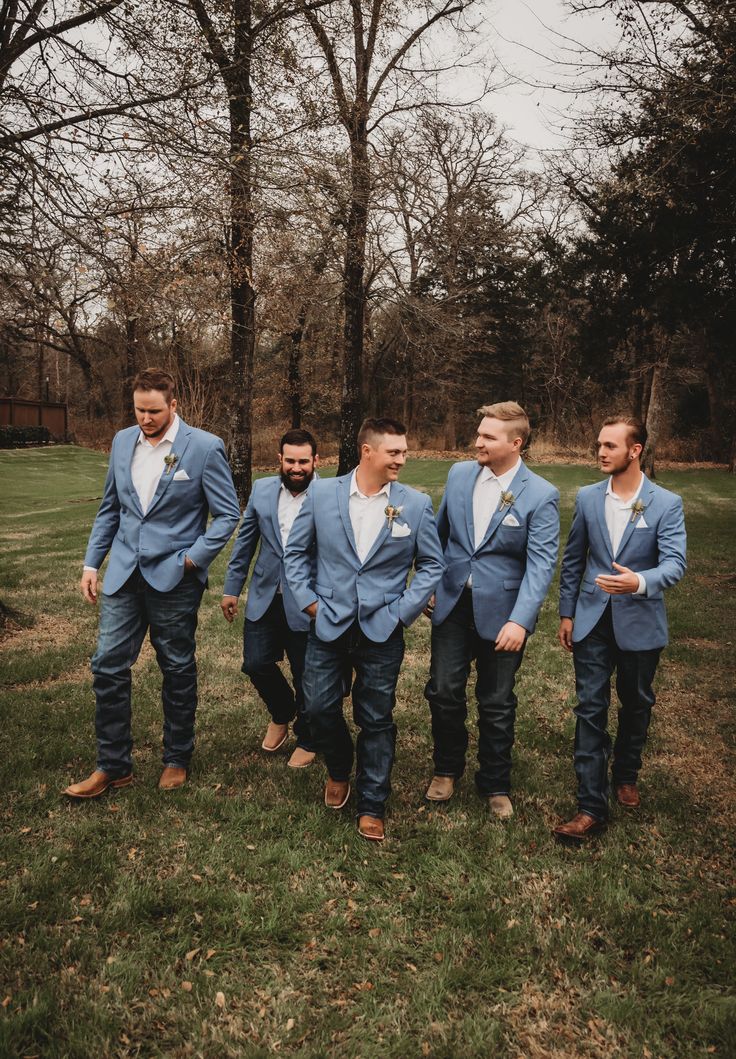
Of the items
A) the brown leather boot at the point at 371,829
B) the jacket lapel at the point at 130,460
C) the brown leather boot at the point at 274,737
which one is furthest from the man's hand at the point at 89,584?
the brown leather boot at the point at 371,829

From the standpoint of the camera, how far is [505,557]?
14.1 feet

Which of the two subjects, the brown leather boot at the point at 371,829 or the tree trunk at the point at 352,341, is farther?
the tree trunk at the point at 352,341

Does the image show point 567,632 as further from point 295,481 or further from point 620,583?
point 295,481

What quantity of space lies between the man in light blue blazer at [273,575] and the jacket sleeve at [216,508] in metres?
0.37

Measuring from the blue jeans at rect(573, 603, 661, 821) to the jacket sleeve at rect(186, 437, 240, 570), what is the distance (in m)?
2.19

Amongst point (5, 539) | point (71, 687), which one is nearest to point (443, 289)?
point (5, 539)

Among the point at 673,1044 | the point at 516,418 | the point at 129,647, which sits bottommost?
the point at 673,1044

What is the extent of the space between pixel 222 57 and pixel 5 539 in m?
10.2

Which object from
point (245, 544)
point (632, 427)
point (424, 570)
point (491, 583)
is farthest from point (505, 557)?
point (245, 544)

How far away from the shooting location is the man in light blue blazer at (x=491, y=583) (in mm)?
4207

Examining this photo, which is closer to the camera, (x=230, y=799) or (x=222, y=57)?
(x=230, y=799)

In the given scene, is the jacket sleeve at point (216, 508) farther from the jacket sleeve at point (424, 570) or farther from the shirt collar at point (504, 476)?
the shirt collar at point (504, 476)

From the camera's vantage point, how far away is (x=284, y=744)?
5387mm

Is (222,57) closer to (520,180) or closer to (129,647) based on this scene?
(129,647)
